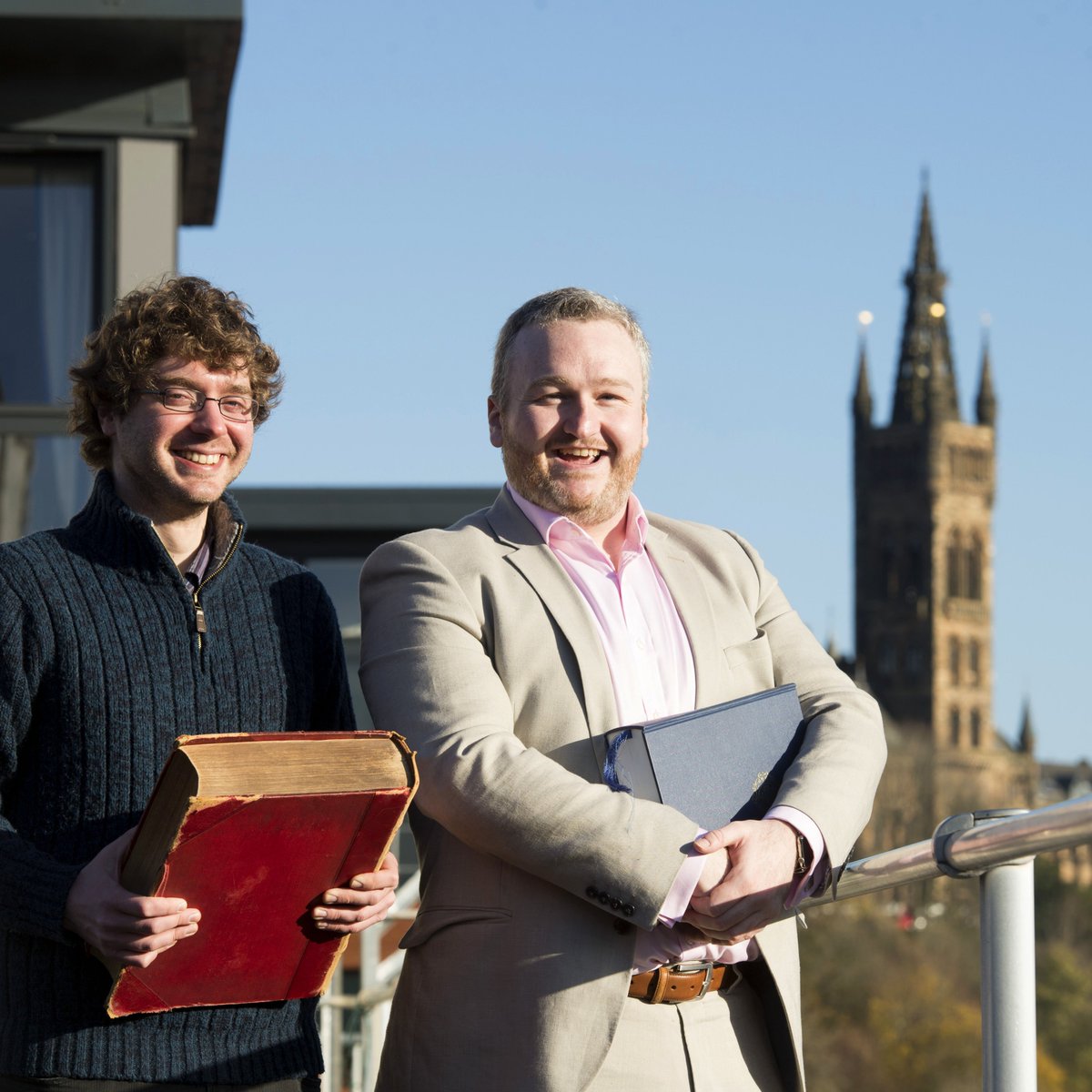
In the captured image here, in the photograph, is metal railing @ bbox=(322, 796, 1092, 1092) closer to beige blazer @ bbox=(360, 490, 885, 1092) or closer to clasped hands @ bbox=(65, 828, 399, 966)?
beige blazer @ bbox=(360, 490, 885, 1092)

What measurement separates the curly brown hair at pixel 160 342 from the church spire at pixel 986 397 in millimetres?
98522

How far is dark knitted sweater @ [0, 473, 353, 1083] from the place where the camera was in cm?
238

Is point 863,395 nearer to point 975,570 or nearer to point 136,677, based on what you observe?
point 975,570

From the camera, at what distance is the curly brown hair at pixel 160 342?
2537 mm

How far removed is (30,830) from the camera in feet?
7.88

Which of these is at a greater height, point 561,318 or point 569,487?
point 561,318

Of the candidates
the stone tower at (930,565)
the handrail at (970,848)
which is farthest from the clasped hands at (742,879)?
the stone tower at (930,565)

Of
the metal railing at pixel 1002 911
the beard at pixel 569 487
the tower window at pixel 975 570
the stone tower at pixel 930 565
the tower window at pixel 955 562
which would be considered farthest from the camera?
the tower window at pixel 975 570

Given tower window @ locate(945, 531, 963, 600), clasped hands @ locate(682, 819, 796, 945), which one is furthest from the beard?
tower window @ locate(945, 531, 963, 600)

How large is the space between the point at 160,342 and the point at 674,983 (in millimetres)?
1131

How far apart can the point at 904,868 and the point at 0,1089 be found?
1351 millimetres

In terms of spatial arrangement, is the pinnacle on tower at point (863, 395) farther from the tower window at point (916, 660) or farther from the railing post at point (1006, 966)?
the railing post at point (1006, 966)

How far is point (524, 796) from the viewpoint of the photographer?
2.39m

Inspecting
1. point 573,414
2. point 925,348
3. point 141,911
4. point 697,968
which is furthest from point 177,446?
point 925,348
